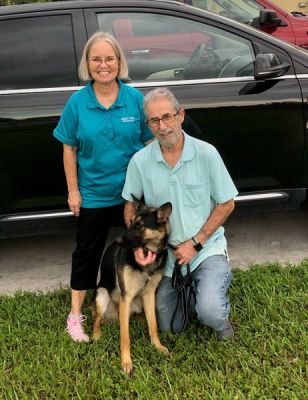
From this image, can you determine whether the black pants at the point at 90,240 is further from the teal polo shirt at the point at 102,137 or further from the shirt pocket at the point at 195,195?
the shirt pocket at the point at 195,195

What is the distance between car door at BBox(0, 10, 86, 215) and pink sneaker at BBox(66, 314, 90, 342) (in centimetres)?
90

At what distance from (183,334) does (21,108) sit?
1710 millimetres

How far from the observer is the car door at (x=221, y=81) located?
309 cm

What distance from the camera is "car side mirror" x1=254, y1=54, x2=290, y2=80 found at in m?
2.95

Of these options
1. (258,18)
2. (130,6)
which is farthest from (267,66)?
(258,18)

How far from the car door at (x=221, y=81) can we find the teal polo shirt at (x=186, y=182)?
2.35 feet

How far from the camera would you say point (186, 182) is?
7.97 feet

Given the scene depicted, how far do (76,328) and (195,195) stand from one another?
3.36 ft

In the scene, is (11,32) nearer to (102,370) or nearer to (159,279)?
(159,279)

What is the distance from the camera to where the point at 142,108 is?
2.52 m

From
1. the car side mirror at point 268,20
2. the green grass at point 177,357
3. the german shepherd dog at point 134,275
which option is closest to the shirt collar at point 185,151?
the german shepherd dog at point 134,275

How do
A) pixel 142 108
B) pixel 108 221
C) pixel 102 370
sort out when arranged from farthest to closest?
pixel 108 221 → pixel 142 108 → pixel 102 370

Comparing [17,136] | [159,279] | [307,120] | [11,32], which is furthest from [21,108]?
[307,120]

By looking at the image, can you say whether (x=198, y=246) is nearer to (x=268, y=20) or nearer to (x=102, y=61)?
(x=102, y=61)
